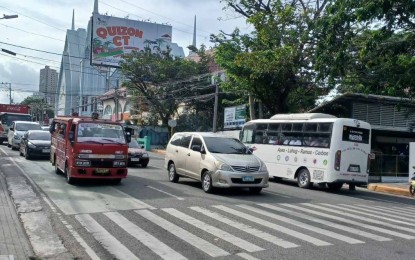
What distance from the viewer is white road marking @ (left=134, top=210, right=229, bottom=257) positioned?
735cm

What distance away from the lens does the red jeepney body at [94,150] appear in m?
14.7

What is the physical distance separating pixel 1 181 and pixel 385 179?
1812 cm

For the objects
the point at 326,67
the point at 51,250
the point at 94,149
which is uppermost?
the point at 326,67

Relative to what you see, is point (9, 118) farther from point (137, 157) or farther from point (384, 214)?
point (384, 214)

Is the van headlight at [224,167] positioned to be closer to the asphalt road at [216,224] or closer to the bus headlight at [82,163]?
the asphalt road at [216,224]

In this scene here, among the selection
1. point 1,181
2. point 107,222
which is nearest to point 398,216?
point 107,222

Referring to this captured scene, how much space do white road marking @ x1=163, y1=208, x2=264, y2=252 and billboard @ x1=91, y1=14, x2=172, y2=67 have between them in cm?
4320

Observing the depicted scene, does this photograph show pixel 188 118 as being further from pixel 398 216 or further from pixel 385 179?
pixel 398 216

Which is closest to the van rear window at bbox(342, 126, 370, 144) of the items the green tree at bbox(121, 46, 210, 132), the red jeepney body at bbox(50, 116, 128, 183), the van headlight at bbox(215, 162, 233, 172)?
the van headlight at bbox(215, 162, 233, 172)

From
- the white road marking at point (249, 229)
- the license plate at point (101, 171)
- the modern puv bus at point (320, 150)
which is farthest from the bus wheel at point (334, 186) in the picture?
the white road marking at point (249, 229)

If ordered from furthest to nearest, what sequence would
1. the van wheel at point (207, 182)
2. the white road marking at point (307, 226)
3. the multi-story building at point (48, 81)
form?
the multi-story building at point (48, 81) → the van wheel at point (207, 182) → the white road marking at point (307, 226)

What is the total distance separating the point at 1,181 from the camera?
51.4 ft

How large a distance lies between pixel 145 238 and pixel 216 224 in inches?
69.5

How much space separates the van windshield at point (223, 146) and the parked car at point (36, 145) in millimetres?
11534
